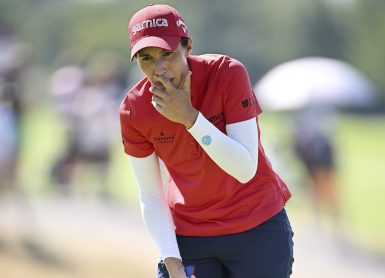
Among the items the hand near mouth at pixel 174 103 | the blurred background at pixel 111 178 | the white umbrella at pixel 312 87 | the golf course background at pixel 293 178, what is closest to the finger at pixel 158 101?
the hand near mouth at pixel 174 103

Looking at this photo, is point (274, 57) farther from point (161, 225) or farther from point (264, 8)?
point (161, 225)

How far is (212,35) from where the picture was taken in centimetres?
6506

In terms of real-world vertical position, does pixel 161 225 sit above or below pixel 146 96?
below

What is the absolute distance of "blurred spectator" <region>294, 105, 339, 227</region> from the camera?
16266 millimetres

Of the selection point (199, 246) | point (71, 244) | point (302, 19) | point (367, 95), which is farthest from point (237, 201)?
point (302, 19)

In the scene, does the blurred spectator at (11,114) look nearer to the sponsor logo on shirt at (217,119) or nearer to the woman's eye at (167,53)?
the sponsor logo on shirt at (217,119)

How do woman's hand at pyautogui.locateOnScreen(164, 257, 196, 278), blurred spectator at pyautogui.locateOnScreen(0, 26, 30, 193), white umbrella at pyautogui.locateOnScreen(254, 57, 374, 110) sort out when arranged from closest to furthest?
woman's hand at pyautogui.locateOnScreen(164, 257, 196, 278) < blurred spectator at pyautogui.locateOnScreen(0, 26, 30, 193) < white umbrella at pyautogui.locateOnScreen(254, 57, 374, 110)

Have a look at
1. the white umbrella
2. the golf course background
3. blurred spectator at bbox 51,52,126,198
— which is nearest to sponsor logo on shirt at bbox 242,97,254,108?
the golf course background

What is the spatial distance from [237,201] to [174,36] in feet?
2.94

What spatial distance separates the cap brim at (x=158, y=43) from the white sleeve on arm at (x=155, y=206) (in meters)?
0.62

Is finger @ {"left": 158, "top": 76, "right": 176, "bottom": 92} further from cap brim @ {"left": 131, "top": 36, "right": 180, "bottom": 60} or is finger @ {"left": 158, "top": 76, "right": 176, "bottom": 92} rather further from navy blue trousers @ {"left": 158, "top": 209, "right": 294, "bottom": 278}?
navy blue trousers @ {"left": 158, "top": 209, "right": 294, "bottom": 278}

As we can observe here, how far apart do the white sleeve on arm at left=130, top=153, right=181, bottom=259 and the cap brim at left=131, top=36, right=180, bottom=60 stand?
2.02 ft

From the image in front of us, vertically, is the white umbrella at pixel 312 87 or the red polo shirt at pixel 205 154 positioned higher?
the white umbrella at pixel 312 87

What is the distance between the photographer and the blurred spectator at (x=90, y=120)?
16672mm
